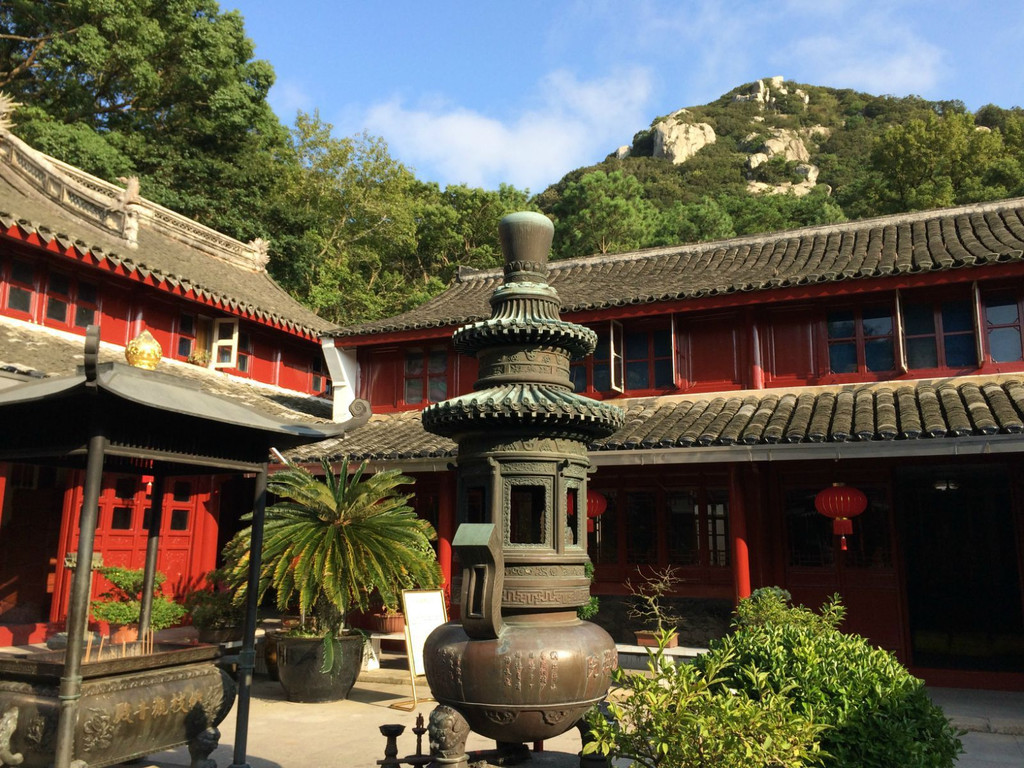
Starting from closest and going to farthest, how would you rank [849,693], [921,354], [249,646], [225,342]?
[849,693] → [249,646] → [921,354] → [225,342]

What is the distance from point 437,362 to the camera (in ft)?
51.8

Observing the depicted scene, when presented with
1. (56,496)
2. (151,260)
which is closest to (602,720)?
(56,496)

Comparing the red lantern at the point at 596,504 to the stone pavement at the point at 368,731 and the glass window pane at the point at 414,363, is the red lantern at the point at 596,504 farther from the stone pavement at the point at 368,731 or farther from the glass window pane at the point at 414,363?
the glass window pane at the point at 414,363

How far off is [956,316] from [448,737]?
1060cm

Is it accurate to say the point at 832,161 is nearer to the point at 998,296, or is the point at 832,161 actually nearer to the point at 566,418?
the point at 998,296

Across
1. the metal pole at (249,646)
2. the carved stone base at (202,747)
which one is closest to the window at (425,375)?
the metal pole at (249,646)

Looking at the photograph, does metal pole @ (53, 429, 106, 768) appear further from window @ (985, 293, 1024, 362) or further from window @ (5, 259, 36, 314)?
window @ (985, 293, 1024, 362)

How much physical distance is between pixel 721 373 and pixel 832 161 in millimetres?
76747

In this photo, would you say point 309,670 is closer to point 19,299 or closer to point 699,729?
point 699,729

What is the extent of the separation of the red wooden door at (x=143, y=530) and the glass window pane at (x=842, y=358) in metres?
11.3

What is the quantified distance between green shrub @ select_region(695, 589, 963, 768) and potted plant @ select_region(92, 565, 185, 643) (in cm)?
914

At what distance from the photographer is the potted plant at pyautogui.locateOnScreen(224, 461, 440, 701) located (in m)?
9.43

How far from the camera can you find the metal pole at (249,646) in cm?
599

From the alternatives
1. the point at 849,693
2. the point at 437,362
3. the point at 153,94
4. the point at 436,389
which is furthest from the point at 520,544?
the point at 153,94
